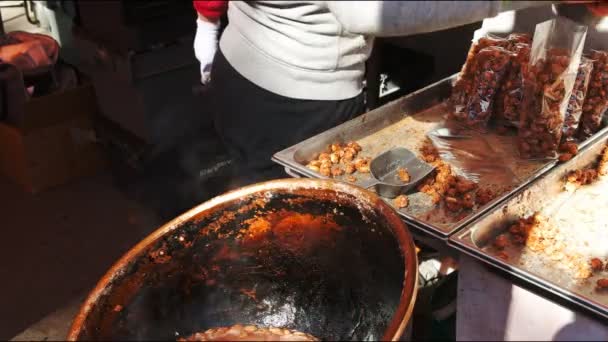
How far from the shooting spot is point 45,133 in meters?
2.98

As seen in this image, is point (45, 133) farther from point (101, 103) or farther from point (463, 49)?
point (463, 49)

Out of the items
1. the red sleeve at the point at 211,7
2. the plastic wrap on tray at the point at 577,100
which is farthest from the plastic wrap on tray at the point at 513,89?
the red sleeve at the point at 211,7

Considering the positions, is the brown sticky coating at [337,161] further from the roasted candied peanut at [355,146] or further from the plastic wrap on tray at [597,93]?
the plastic wrap on tray at [597,93]

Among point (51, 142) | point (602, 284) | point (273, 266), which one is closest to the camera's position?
point (273, 266)

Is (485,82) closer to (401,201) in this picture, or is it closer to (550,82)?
(550,82)

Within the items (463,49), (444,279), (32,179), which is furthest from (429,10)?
(32,179)

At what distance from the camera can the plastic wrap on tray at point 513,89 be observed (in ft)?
6.04

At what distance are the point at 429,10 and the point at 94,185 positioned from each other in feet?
8.22

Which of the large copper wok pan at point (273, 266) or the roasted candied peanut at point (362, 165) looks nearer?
the large copper wok pan at point (273, 266)

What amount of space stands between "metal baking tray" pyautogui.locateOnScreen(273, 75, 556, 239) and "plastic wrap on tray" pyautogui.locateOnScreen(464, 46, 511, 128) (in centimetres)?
8

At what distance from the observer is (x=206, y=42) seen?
208 centimetres

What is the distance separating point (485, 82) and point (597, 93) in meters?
0.34

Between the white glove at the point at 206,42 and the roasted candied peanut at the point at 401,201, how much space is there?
3.17ft

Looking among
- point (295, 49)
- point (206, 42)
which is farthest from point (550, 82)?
point (206, 42)
